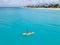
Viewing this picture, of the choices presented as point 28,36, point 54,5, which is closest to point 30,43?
point 28,36

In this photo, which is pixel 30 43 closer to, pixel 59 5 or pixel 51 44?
pixel 51 44

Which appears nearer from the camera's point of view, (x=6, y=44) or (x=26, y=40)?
(x=6, y=44)

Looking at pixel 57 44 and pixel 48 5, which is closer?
pixel 57 44

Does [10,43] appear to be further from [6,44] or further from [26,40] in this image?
[26,40]

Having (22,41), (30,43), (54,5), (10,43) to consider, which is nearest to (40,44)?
(30,43)

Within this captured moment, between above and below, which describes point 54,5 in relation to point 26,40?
below

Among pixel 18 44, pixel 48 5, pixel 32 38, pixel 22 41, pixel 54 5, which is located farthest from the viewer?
pixel 48 5

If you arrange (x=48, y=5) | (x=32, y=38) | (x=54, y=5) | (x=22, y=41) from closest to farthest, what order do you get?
(x=22, y=41)
(x=32, y=38)
(x=54, y=5)
(x=48, y=5)

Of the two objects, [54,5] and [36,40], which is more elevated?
[36,40]

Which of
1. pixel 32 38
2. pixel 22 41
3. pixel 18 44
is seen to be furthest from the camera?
pixel 32 38
